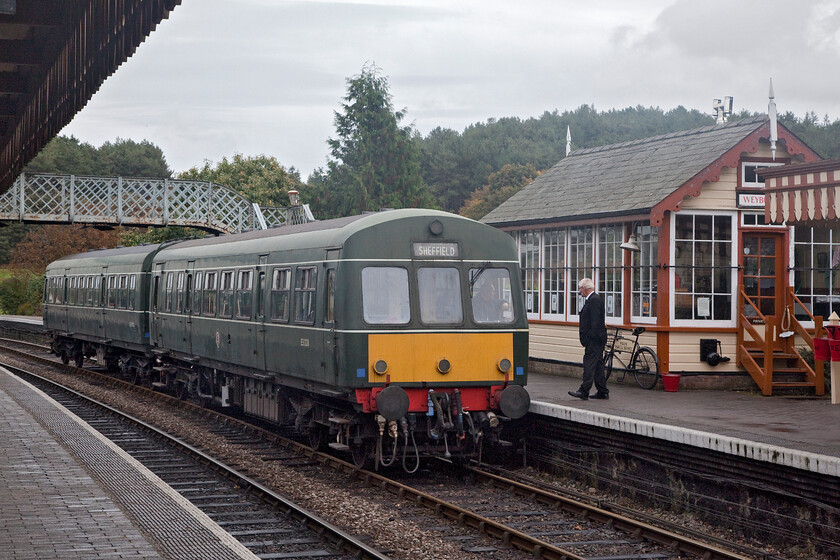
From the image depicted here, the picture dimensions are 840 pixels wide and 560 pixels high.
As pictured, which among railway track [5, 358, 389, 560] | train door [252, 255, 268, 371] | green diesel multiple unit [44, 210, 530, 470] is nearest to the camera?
railway track [5, 358, 389, 560]

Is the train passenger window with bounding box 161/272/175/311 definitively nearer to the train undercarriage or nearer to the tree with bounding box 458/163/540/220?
the train undercarriage

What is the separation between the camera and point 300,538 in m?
9.59

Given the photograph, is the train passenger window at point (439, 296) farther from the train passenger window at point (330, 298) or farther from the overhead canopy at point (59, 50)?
the overhead canopy at point (59, 50)

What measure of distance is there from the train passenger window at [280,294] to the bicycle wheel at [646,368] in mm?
5959

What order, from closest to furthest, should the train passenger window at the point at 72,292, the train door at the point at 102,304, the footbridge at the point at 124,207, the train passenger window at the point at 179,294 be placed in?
the train passenger window at the point at 179,294
the train door at the point at 102,304
the train passenger window at the point at 72,292
the footbridge at the point at 124,207

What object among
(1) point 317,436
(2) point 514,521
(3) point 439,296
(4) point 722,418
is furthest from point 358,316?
(4) point 722,418

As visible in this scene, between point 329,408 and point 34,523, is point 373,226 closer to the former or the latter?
point 329,408

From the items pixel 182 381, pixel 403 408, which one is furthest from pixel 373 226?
pixel 182 381

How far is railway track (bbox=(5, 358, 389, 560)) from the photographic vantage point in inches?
361

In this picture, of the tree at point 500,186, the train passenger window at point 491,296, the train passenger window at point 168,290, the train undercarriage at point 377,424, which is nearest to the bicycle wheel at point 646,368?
the train undercarriage at point 377,424

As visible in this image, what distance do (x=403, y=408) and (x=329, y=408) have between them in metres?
1.82

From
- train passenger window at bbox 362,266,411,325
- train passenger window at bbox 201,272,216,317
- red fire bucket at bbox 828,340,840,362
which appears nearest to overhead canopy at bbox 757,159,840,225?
red fire bucket at bbox 828,340,840,362

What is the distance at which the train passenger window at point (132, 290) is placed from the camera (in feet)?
76.7

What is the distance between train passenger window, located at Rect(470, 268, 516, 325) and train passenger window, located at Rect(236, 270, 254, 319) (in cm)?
417
